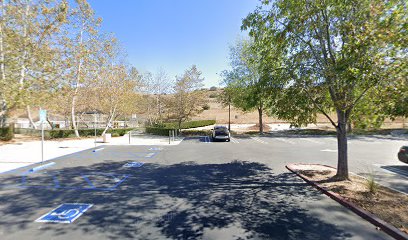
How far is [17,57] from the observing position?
11359 millimetres

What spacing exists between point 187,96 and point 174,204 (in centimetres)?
2028

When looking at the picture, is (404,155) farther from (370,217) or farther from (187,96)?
(187,96)

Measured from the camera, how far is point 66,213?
190 inches

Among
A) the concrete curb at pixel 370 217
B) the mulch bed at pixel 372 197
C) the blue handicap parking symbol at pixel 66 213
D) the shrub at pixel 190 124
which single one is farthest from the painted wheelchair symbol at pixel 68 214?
the shrub at pixel 190 124

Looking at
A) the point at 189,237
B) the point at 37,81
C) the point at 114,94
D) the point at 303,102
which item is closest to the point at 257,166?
the point at 303,102

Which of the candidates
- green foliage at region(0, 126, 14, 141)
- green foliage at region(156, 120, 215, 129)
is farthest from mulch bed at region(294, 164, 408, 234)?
green foliage at region(0, 126, 14, 141)

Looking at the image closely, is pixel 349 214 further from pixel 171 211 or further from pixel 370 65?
pixel 171 211

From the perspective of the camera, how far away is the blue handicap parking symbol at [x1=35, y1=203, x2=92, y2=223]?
179 inches

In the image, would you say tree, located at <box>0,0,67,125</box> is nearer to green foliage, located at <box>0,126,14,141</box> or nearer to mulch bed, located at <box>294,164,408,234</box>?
green foliage, located at <box>0,126,14,141</box>

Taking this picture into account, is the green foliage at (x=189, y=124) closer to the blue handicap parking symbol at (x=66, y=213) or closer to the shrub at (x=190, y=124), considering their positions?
the shrub at (x=190, y=124)

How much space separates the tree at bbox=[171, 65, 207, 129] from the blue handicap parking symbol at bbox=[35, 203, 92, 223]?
20.3 metres

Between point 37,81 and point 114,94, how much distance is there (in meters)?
11.0

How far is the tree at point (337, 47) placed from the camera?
15.8 ft

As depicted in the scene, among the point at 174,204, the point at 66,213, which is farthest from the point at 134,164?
the point at 174,204
